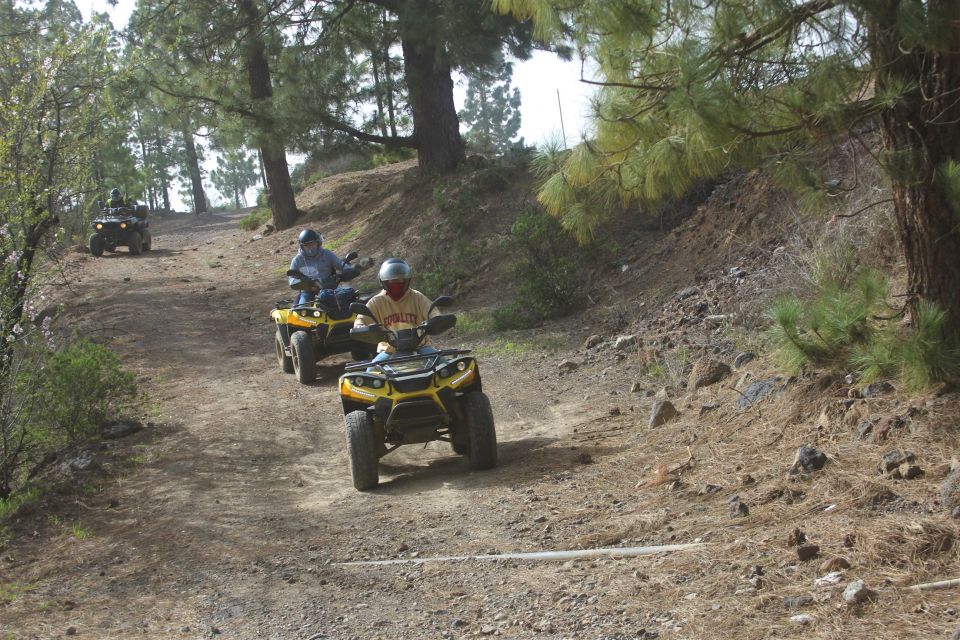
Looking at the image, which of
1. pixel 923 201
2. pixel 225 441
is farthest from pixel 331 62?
pixel 923 201

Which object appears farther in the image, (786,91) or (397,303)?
(397,303)

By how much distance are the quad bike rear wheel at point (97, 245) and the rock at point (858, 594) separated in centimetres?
2460

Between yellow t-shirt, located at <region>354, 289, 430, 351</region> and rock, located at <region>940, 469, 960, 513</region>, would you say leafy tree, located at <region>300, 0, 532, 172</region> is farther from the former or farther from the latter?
rock, located at <region>940, 469, 960, 513</region>

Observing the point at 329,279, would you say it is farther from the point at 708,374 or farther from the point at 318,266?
the point at 708,374

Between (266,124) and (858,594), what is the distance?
16576 mm

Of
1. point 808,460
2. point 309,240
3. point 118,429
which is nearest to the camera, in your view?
point 808,460

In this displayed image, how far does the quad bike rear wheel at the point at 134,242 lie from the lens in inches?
1010

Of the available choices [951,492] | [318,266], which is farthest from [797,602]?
[318,266]

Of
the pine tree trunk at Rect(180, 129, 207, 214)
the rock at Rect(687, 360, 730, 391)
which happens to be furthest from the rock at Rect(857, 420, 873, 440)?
the pine tree trunk at Rect(180, 129, 207, 214)

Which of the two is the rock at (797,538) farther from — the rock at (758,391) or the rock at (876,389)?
the rock at (758,391)

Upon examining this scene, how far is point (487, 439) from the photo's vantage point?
712 cm

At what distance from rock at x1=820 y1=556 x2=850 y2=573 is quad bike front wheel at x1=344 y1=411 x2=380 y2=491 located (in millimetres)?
3741

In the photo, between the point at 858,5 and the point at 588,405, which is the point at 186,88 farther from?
the point at 858,5

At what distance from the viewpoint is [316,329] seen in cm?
1112
